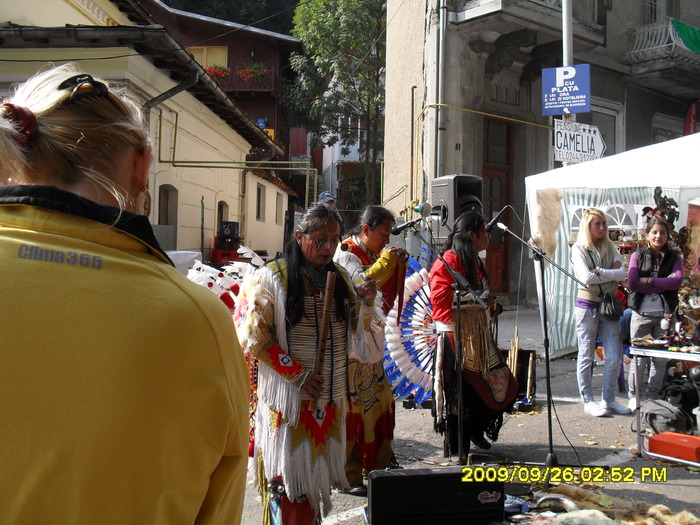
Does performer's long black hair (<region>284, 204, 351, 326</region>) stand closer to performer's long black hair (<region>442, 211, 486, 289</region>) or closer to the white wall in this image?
performer's long black hair (<region>442, 211, 486, 289</region>)

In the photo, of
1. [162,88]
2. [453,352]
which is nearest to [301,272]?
[453,352]

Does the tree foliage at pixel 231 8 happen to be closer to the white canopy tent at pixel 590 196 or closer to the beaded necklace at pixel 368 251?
the white canopy tent at pixel 590 196

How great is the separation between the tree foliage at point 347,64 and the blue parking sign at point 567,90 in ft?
38.6

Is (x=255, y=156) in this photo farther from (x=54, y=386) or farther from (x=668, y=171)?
(x=54, y=386)

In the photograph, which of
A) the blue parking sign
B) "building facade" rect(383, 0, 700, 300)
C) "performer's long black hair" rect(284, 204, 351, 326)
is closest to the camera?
"performer's long black hair" rect(284, 204, 351, 326)

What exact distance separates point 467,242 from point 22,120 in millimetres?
3737

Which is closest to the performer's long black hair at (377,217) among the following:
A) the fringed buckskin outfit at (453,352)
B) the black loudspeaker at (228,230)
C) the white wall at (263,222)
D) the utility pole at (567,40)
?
Result: the fringed buckskin outfit at (453,352)

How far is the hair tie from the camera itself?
2.96ft

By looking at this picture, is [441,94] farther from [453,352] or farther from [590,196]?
[453,352]

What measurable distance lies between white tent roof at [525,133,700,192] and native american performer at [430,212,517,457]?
229 centimetres

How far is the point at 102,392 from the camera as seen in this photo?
83 cm

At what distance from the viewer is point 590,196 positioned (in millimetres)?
7891

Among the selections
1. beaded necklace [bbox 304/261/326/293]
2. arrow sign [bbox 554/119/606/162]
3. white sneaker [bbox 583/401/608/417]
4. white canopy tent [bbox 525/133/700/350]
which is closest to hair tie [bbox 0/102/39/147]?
beaded necklace [bbox 304/261/326/293]

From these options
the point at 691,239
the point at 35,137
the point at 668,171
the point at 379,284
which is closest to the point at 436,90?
the point at 691,239
